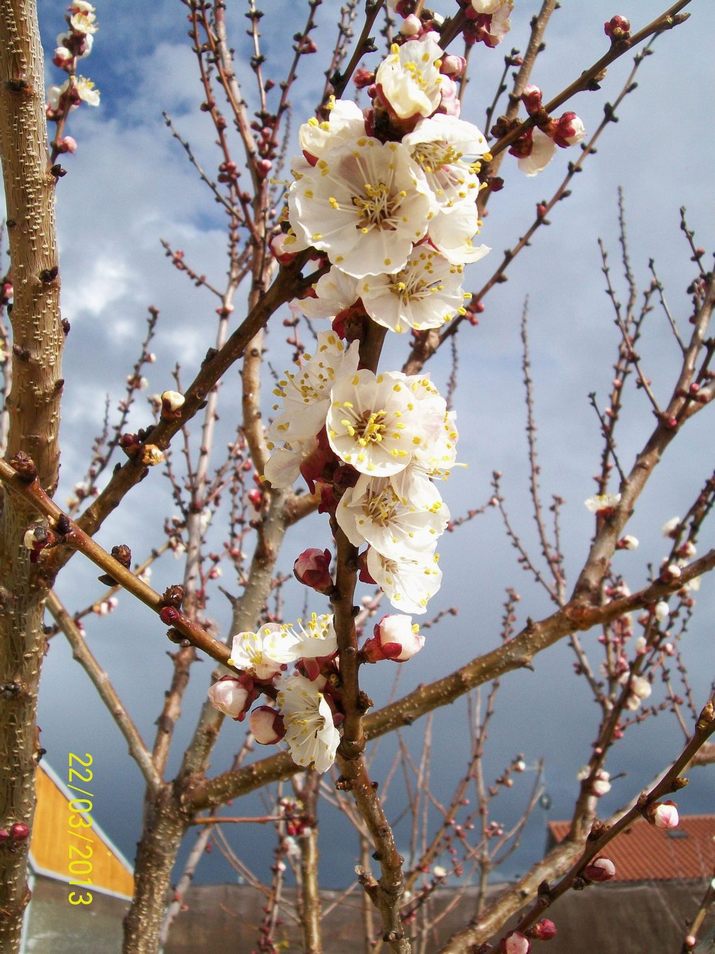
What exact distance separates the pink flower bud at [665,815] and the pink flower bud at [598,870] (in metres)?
0.13

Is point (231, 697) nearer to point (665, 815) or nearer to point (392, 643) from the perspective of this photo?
point (392, 643)

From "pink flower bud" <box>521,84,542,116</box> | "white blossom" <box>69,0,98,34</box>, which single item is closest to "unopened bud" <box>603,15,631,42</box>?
"pink flower bud" <box>521,84,542,116</box>

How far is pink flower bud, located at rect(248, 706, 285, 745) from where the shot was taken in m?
1.17

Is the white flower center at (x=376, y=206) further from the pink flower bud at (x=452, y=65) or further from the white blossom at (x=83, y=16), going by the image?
the white blossom at (x=83, y=16)

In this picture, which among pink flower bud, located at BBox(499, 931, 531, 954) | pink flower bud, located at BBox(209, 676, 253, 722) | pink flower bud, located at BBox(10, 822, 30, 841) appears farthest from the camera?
pink flower bud, located at BBox(10, 822, 30, 841)

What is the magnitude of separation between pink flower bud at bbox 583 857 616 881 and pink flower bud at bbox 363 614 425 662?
2.43 ft

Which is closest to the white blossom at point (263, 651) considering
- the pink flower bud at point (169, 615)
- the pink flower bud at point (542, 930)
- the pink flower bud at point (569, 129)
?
the pink flower bud at point (169, 615)

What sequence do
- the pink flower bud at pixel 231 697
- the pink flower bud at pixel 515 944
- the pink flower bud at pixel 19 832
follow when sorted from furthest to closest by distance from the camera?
the pink flower bud at pixel 19 832 → the pink flower bud at pixel 515 944 → the pink flower bud at pixel 231 697

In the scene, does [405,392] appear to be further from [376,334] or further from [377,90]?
[377,90]

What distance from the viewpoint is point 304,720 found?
3.76 ft

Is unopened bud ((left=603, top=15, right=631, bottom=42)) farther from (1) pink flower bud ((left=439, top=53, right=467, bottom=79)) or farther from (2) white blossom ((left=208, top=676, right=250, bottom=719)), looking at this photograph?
(2) white blossom ((left=208, top=676, right=250, bottom=719))

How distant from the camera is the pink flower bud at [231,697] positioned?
1144 millimetres

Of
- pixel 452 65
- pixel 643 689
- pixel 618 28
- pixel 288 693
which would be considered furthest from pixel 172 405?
pixel 643 689

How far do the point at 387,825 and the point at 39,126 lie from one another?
62.0 inches
